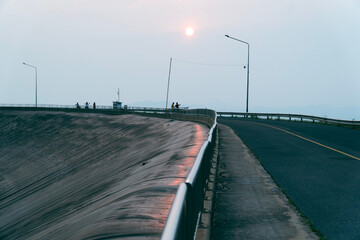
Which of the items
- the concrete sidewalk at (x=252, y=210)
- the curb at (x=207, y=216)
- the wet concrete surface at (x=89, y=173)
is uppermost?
the curb at (x=207, y=216)

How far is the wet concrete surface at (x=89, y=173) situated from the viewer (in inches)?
332

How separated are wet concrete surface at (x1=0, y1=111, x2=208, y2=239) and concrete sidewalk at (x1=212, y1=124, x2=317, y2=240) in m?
1.06

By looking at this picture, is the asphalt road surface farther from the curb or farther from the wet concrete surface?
A: the wet concrete surface

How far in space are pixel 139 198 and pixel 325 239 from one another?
4.72 meters

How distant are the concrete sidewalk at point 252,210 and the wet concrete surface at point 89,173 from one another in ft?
3.48

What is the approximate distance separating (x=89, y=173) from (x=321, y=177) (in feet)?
62.7

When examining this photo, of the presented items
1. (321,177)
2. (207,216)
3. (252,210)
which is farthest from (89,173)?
(207,216)

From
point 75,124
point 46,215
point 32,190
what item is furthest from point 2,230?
point 75,124

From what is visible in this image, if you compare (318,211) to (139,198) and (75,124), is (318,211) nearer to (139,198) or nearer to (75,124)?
(139,198)

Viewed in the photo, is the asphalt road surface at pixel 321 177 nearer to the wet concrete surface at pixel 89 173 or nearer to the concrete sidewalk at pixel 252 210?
the concrete sidewalk at pixel 252 210

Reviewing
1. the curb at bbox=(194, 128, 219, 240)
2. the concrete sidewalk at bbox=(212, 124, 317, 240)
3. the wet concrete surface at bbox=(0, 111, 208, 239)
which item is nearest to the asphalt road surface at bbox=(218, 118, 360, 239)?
the concrete sidewalk at bbox=(212, 124, 317, 240)

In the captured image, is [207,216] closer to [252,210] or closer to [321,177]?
[252,210]

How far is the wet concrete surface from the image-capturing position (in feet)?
27.7

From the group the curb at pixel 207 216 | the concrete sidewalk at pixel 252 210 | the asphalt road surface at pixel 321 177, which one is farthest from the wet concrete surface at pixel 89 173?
the asphalt road surface at pixel 321 177
